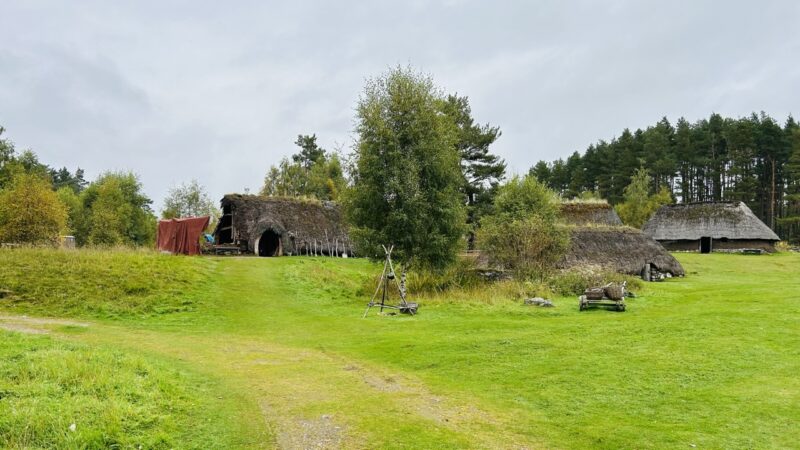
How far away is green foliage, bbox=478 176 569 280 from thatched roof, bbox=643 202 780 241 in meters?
24.2

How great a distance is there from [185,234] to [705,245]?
43.9m

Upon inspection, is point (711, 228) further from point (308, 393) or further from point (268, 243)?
point (308, 393)

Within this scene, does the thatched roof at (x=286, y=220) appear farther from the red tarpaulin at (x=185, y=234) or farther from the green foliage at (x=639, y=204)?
the green foliage at (x=639, y=204)

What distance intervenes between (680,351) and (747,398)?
9.36 ft

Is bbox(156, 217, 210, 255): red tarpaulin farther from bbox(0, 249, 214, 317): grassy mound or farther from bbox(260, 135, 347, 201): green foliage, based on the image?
bbox(260, 135, 347, 201): green foliage

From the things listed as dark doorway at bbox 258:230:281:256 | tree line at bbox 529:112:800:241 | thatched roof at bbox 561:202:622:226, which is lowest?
dark doorway at bbox 258:230:281:256

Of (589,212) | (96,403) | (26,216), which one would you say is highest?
(589,212)

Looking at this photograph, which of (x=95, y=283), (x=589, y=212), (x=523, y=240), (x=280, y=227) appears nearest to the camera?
(x=95, y=283)

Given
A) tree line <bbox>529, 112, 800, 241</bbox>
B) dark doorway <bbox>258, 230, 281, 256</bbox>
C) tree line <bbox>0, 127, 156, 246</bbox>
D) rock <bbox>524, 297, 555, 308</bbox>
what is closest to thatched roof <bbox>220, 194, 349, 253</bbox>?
dark doorway <bbox>258, 230, 281, 256</bbox>

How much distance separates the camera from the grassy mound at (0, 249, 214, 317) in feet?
54.6

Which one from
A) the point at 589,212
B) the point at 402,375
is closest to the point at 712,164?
the point at 589,212

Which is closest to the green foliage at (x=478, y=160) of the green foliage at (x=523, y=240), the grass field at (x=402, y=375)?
the green foliage at (x=523, y=240)

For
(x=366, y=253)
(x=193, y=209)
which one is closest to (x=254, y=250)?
(x=366, y=253)

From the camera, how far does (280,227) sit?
108 ft
